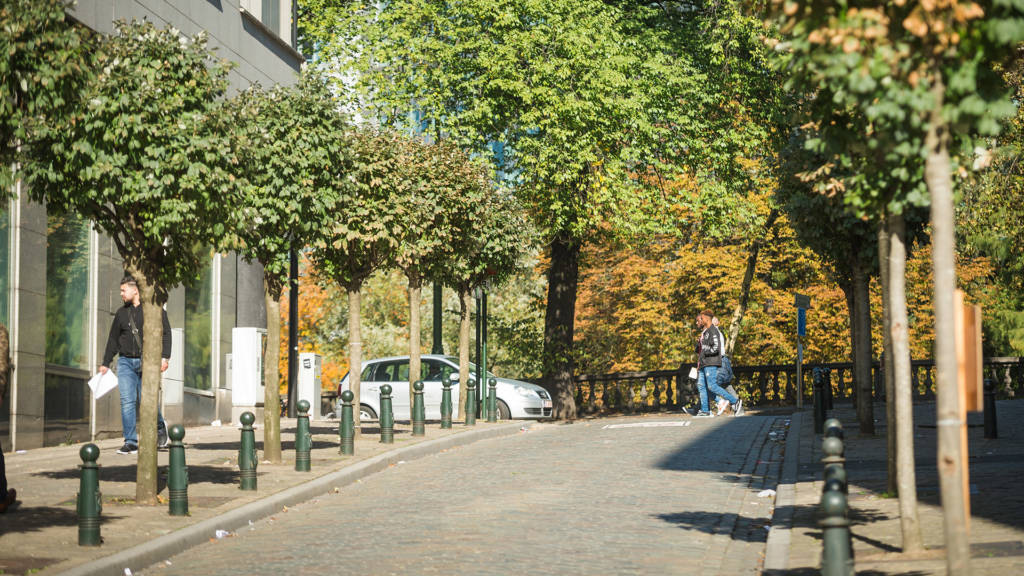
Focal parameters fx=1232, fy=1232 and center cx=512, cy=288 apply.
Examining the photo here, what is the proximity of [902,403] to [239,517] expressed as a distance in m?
5.26

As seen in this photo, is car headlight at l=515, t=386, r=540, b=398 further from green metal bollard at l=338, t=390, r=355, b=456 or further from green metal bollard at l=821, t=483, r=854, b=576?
green metal bollard at l=821, t=483, r=854, b=576

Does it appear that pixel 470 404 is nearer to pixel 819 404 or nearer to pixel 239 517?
pixel 819 404

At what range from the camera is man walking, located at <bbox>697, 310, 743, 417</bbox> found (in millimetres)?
22984

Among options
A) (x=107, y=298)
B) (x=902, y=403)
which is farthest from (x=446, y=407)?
(x=902, y=403)

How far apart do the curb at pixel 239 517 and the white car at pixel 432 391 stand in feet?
28.2

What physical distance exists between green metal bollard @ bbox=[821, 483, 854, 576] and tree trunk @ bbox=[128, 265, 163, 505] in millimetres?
6022

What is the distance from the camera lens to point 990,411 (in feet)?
52.3

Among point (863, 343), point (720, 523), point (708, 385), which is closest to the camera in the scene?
point (720, 523)

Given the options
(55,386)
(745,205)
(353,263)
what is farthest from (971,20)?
(745,205)

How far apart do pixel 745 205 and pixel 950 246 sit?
77.9 feet

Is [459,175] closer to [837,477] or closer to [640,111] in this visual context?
[640,111]

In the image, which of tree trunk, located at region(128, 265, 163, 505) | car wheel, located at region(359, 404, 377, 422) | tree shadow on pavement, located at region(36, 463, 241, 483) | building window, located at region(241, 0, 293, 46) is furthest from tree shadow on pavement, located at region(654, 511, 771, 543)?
building window, located at region(241, 0, 293, 46)

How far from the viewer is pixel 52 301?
16984 millimetres

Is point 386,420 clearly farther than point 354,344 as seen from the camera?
No
